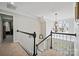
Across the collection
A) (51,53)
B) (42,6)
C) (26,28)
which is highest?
(42,6)

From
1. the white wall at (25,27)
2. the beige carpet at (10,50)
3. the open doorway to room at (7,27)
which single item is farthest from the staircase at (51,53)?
the open doorway to room at (7,27)

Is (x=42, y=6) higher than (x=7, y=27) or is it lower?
higher

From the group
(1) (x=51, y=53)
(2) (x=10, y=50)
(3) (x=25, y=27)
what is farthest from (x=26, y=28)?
(1) (x=51, y=53)

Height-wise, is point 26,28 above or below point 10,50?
above

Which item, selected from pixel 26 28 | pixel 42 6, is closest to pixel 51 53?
pixel 26 28

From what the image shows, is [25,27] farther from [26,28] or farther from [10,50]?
[10,50]

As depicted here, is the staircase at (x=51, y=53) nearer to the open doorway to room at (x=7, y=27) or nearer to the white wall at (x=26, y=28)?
the white wall at (x=26, y=28)

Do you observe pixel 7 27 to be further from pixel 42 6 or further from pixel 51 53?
pixel 51 53

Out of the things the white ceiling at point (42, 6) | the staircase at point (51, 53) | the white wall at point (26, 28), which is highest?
the white ceiling at point (42, 6)

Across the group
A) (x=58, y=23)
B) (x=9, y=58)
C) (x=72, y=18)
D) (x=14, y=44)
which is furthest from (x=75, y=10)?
(x=9, y=58)

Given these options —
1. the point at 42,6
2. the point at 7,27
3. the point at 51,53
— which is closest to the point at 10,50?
the point at 7,27

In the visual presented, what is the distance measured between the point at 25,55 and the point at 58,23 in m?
0.72

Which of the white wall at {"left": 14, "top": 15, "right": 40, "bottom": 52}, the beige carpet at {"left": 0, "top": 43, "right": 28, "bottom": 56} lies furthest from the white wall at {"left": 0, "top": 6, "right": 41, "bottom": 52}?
the beige carpet at {"left": 0, "top": 43, "right": 28, "bottom": 56}

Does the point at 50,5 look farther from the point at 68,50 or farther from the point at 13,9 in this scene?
the point at 68,50
